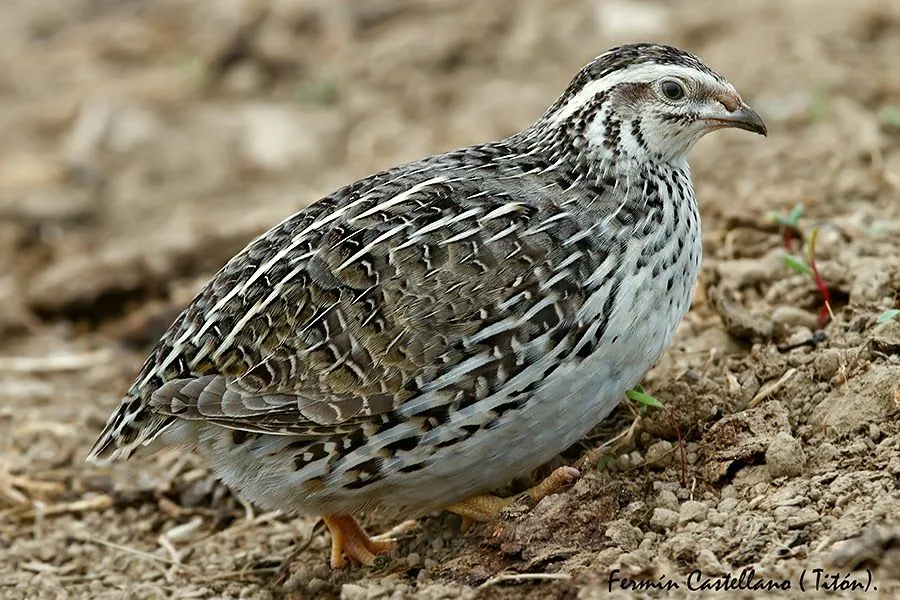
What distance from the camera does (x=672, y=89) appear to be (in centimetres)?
507

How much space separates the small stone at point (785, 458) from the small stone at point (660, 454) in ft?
1.43

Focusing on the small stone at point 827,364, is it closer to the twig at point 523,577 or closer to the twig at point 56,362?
the twig at point 523,577

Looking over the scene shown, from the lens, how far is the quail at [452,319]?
470 cm

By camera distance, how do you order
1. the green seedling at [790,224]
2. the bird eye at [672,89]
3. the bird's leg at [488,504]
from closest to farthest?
the bird's leg at [488,504]
the bird eye at [672,89]
the green seedling at [790,224]

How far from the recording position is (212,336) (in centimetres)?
497

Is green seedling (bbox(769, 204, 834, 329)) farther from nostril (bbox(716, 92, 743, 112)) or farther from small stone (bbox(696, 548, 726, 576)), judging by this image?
small stone (bbox(696, 548, 726, 576))

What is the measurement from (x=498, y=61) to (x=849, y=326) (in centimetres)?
558

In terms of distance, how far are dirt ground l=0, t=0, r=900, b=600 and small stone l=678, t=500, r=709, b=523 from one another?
11mm

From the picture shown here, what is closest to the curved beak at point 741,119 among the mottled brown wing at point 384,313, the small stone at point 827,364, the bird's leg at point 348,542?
the mottled brown wing at point 384,313

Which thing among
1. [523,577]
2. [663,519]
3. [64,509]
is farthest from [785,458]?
[64,509]

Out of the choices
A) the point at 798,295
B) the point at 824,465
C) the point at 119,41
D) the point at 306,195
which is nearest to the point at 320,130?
the point at 306,195

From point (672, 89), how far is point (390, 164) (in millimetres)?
4067

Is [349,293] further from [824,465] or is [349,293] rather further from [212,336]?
[824,465]

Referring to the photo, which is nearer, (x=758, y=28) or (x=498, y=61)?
(x=758, y=28)
